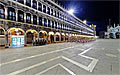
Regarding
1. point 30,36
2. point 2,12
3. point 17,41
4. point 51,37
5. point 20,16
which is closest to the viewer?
point 2,12

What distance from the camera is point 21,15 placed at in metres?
12.0

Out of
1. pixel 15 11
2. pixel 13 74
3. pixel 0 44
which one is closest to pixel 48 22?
pixel 15 11

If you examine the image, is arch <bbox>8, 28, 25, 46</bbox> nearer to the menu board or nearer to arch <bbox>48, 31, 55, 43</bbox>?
the menu board

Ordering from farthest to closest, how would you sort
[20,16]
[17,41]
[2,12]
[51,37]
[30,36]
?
[51,37], [30,36], [17,41], [20,16], [2,12]

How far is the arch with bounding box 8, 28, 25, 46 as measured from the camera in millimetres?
11477

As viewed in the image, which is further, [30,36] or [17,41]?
[30,36]

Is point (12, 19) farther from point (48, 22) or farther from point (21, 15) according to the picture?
point (48, 22)

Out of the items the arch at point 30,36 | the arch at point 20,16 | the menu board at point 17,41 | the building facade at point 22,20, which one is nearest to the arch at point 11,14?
the building facade at point 22,20

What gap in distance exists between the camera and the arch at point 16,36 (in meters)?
11.5

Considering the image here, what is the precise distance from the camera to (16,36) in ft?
39.7

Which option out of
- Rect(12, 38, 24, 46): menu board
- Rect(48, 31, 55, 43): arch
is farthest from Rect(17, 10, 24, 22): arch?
Rect(48, 31, 55, 43): arch

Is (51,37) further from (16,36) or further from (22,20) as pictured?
(16,36)

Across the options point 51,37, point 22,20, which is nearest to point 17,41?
point 22,20

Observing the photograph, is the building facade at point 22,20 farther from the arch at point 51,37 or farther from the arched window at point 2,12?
the arch at point 51,37
